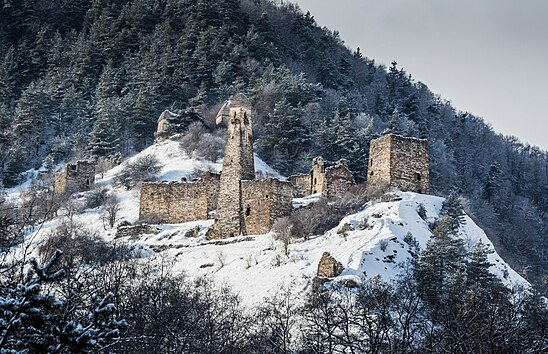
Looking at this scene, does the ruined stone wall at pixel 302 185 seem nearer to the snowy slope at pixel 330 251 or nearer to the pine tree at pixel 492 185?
the snowy slope at pixel 330 251

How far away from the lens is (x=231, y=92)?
204 ft

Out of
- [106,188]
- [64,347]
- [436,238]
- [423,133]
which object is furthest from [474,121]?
[64,347]

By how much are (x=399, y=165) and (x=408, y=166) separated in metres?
0.43

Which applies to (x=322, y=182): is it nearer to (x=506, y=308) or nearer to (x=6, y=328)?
(x=506, y=308)

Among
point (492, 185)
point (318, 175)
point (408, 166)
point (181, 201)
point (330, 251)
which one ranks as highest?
point (408, 166)

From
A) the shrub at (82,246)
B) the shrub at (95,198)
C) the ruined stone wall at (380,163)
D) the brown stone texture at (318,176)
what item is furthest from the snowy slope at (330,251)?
the shrub at (95,198)

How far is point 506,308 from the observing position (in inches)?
827

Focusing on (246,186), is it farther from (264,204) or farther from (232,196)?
(264,204)

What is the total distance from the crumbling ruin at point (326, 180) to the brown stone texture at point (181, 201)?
4.57m

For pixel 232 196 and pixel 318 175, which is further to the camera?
pixel 318 175

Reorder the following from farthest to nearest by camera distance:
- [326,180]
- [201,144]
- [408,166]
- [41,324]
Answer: [201,144] < [326,180] < [408,166] < [41,324]

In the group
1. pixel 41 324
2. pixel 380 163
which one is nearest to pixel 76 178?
pixel 380 163

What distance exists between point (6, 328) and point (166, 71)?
60046 mm

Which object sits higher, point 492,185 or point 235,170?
point 235,170
